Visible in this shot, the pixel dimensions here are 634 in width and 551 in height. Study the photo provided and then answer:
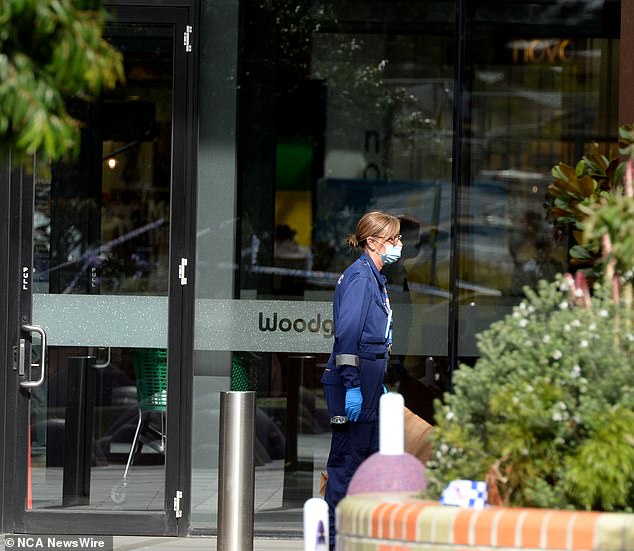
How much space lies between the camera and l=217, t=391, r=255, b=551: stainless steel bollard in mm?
6082

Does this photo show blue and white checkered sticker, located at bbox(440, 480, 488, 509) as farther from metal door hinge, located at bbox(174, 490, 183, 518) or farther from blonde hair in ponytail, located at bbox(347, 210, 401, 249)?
metal door hinge, located at bbox(174, 490, 183, 518)

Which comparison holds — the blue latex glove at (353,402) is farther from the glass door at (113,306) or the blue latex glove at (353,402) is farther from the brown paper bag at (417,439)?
the glass door at (113,306)

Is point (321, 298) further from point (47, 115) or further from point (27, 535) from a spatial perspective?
point (47, 115)

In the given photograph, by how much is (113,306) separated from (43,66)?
441 cm

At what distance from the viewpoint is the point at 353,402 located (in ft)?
21.0

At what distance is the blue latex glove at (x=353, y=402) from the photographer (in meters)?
6.39

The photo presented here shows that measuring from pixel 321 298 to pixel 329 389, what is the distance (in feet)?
5.45

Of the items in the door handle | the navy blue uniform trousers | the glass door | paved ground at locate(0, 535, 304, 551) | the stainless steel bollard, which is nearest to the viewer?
the stainless steel bollard

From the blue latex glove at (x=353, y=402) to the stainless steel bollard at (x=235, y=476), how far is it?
1.80 feet

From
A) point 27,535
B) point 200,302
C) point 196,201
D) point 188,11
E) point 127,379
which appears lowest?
point 27,535

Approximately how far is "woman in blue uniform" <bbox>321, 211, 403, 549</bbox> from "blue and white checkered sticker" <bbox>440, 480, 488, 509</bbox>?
8.17 feet

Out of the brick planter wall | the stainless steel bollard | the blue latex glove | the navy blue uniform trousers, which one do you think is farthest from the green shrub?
the navy blue uniform trousers

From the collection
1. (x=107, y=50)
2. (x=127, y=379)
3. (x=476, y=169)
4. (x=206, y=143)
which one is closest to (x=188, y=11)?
(x=206, y=143)

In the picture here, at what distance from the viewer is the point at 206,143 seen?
8.17 metres
